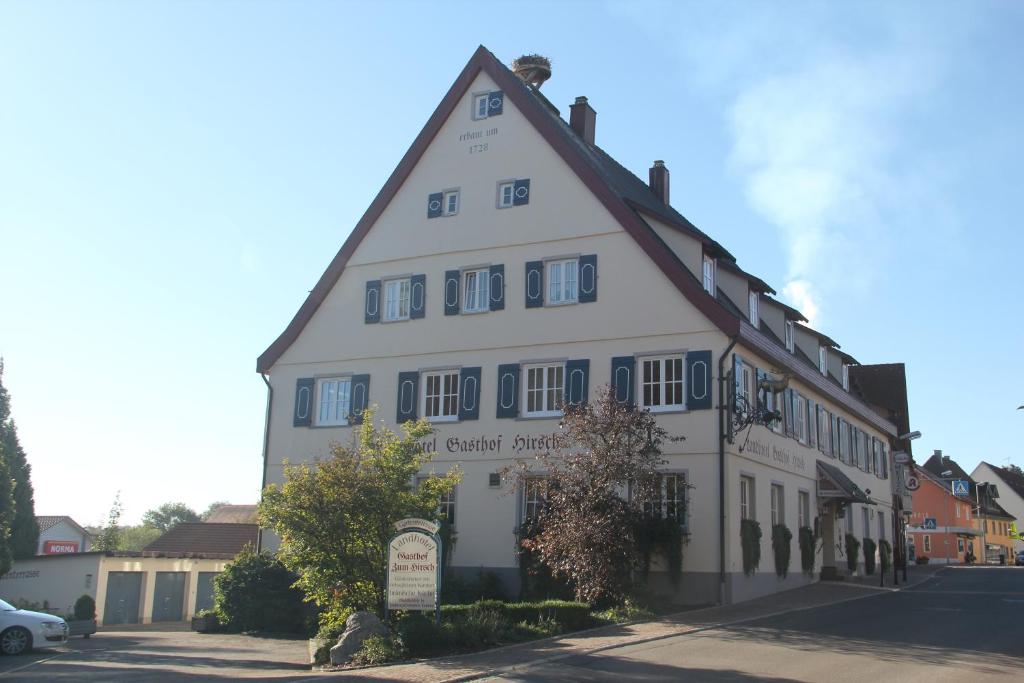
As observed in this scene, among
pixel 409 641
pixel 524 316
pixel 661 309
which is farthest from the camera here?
pixel 524 316

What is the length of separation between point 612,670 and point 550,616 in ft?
17.1

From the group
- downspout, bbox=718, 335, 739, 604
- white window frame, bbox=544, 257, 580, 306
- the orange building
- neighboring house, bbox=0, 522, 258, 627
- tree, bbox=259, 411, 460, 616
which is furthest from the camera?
the orange building

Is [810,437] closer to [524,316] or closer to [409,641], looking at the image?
[524,316]

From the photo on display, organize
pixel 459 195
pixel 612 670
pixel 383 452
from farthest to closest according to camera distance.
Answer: pixel 459 195 → pixel 383 452 → pixel 612 670

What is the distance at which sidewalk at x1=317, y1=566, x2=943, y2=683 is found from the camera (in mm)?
15350

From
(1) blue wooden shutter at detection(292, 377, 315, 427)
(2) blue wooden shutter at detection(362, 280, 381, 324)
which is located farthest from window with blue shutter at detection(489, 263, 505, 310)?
(1) blue wooden shutter at detection(292, 377, 315, 427)

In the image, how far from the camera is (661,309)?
26.8 meters

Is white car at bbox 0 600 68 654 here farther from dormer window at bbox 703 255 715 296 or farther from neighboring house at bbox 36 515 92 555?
neighboring house at bbox 36 515 92 555

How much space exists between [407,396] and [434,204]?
569cm

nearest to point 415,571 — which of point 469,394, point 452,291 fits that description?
Result: point 469,394

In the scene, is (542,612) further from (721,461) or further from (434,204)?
(434,204)

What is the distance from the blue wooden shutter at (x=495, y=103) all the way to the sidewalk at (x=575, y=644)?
15.1m

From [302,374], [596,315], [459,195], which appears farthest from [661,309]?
[302,374]

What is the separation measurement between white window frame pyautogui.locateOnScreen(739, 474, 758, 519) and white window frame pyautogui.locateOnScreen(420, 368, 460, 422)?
7960mm
